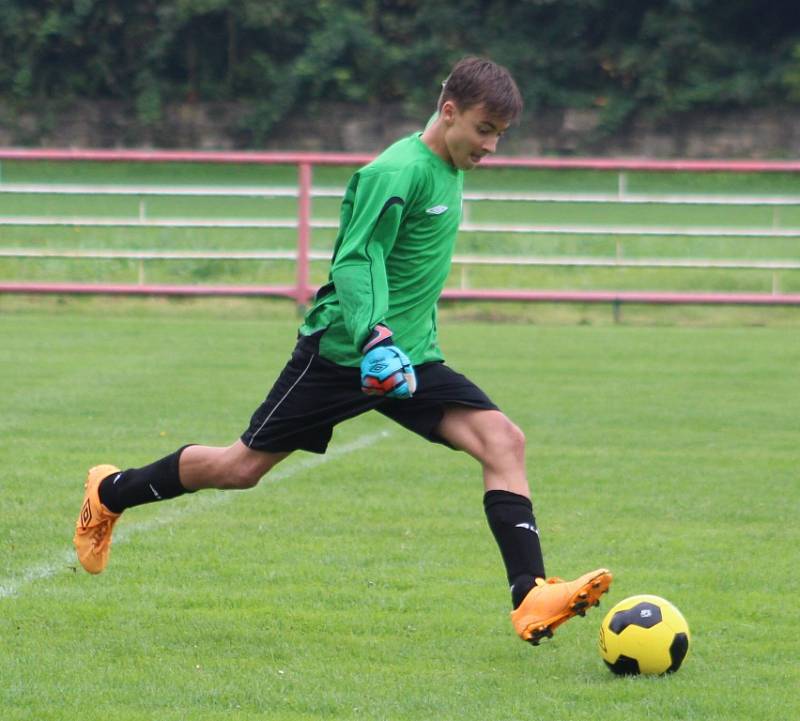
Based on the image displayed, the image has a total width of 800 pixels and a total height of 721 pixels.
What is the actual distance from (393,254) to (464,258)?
12599 millimetres

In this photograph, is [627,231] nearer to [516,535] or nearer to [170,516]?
[170,516]

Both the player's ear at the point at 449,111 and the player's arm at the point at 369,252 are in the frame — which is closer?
the player's arm at the point at 369,252

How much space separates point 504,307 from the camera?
56.2 feet

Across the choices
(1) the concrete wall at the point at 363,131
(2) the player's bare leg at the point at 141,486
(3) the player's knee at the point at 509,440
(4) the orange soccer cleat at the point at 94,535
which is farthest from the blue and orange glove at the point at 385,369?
(1) the concrete wall at the point at 363,131

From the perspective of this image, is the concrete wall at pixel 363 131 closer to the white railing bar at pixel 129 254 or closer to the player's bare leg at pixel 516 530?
the white railing bar at pixel 129 254

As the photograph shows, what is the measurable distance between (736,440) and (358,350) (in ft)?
15.8

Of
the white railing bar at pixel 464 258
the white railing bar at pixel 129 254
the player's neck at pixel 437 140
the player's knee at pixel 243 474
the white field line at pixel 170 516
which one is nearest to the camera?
the player's neck at pixel 437 140

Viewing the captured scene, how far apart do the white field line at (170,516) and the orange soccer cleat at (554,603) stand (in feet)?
6.06

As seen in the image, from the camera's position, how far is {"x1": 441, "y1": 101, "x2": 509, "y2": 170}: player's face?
4988 mm

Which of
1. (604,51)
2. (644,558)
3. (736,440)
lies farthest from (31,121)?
(644,558)

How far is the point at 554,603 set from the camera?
15.6ft

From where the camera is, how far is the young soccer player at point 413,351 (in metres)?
4.89

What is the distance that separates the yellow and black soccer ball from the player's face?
1.48m

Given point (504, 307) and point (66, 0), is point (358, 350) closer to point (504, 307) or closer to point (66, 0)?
point (504, 307)
